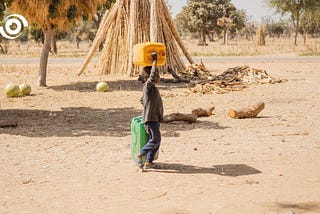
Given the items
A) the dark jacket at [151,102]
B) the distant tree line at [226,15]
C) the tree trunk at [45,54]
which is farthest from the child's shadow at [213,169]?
the distant tree line at [226,15]

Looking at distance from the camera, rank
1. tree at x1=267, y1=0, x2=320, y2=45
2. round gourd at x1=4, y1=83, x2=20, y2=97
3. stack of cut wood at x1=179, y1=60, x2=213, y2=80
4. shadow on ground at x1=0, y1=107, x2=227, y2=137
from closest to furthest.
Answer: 1. shadow on ground at x1=0, y1=107, x2=227, y2=137
2. round gourd at x1=4, y1=83, x2=20, y2=97
3. stack of cut wood at x1=179, y1=60, x2=213, y2=80
4. tree at x1=267, y1=0, x2=320, y2=45

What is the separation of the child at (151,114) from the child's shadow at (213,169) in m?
0.24

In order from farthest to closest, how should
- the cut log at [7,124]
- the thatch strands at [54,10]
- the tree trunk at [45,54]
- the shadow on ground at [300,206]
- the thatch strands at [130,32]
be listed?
the thatch strands at [130,32]
the tree trunk at [45,54]
the thatch strands at [54,10]
the cut log at [7,124]
the shadow on ground at [300,206]

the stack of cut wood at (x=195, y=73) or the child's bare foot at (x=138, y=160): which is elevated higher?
the stack of cut wood at (x=195, y=73)

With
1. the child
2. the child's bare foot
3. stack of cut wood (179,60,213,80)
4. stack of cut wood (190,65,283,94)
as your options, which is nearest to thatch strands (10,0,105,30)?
stack of cut wood (190,65,283,94)

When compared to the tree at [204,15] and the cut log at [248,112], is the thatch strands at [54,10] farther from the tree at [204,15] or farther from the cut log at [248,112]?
the tree at [204,15]

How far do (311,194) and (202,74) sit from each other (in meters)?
12.4

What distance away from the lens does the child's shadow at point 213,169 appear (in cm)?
574

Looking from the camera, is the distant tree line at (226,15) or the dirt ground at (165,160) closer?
the dirt ground at (165,160)

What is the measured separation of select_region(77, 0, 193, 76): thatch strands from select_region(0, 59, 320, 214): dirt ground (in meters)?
5.33

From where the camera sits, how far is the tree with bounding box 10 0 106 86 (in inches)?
498

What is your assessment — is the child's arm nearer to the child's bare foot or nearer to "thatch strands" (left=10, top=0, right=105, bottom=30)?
the child's bare foot

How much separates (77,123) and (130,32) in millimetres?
8309

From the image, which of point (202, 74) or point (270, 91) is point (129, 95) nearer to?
point (270, 91)
